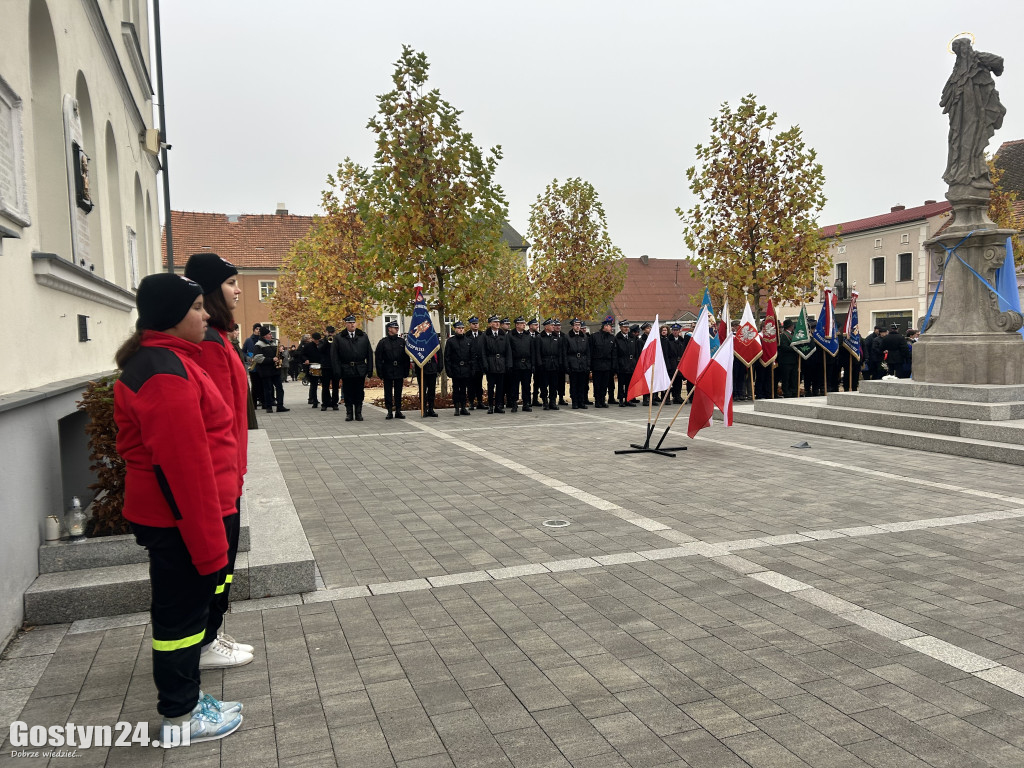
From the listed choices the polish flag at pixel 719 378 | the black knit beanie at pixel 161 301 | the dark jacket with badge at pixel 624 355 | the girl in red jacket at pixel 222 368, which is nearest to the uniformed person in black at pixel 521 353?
the dark jacket with badge at pixel 624 355

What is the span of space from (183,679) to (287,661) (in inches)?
34.3

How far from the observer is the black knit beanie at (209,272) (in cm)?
363

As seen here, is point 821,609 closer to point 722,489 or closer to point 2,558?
point 722,489

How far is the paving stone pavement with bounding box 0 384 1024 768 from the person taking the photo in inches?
123

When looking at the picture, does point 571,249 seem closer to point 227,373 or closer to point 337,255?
point 337,255

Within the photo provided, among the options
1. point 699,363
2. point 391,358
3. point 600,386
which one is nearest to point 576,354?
point 600,386

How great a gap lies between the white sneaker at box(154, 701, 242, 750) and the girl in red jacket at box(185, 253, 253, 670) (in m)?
0.50

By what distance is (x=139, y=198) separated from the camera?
1333 cm

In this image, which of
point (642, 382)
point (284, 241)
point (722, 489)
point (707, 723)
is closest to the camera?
point (707, 723)

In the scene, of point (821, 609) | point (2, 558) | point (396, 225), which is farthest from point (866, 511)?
point (396, 225)

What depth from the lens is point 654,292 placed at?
67188 mm

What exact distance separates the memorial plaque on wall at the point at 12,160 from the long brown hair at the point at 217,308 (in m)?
2.10

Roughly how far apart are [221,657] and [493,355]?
13407 mm

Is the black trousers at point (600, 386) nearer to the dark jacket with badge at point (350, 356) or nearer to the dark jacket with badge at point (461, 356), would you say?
the dark jacket with badge at point (461, 356)
